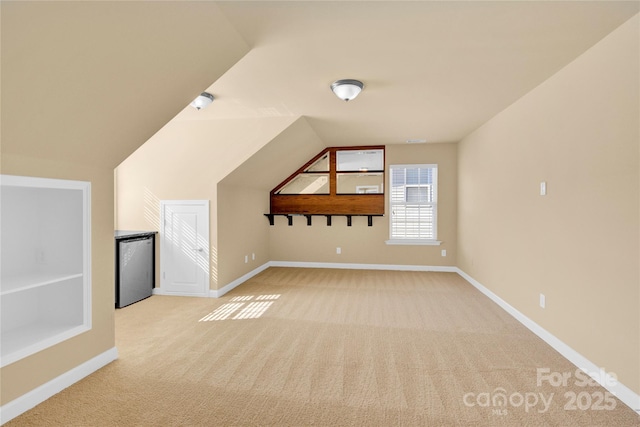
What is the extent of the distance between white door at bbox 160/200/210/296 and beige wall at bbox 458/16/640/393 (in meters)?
4.10

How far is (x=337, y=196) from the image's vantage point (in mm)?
6598

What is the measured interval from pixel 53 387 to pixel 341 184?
5272mm

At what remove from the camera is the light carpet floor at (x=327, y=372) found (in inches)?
80.1

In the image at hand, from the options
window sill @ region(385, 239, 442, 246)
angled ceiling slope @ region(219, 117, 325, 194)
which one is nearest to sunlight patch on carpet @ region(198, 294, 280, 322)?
angled ceiling slope @ region(219, 117, 325, 194)

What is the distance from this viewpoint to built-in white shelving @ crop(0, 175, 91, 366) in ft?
7.77

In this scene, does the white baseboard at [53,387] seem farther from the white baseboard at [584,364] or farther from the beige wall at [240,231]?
the white baseboard at [584,364]

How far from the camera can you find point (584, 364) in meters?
2.55

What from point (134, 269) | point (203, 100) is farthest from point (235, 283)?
point (203, 100)

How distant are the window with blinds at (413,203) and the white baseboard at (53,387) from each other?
16.7ft

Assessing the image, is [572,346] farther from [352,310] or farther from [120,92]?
[120,92]

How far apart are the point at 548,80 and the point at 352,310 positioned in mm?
3232

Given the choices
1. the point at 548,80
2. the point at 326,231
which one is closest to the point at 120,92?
the point at 548,80

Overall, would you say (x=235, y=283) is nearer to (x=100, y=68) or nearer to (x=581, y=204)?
(x=100, y=68)

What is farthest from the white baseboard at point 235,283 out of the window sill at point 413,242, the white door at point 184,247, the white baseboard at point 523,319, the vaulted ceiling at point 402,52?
the window sill at point 413,242
